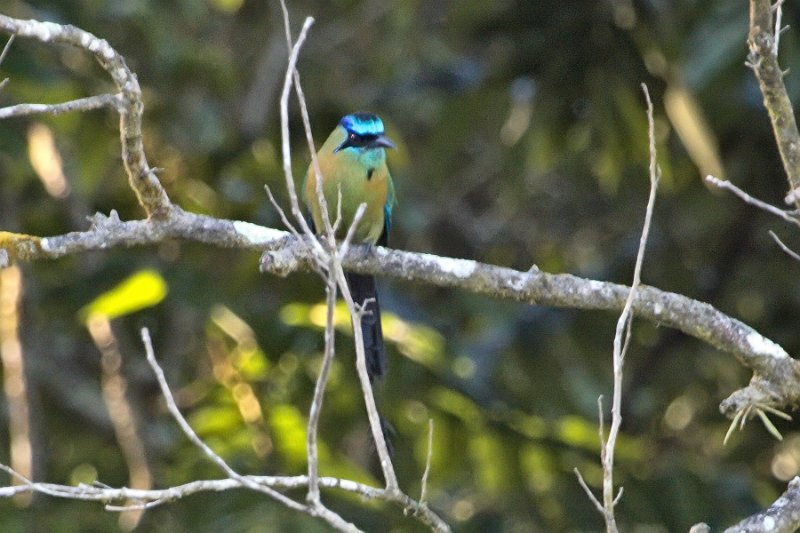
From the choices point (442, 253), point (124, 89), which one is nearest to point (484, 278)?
point (124, 89)

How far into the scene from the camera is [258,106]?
21.3 ft

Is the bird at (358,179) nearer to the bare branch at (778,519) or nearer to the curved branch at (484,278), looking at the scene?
the curved branch at (484,278)

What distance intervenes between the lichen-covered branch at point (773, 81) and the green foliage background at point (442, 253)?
1.54m

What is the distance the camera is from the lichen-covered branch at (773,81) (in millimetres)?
2893

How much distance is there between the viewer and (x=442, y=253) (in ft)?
23.3

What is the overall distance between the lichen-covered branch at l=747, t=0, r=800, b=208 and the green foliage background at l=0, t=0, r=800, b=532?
1.54 m

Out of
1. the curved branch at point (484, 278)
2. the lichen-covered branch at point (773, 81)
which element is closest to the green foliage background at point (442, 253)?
the curved branch at point (484, 278)

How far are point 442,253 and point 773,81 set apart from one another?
4.20 metres

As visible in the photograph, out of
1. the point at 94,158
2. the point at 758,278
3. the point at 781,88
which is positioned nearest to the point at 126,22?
the point at 94,158

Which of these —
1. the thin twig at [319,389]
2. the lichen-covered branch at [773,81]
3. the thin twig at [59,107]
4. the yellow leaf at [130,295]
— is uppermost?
the lichen-covered branch at [773,81]

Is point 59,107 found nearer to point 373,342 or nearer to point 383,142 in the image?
point 373,342

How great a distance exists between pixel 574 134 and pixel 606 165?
232 mm

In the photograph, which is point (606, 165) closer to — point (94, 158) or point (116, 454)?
point (94, 158)

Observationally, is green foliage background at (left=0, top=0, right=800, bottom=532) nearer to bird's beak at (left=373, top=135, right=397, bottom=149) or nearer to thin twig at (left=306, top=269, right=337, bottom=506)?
bird's beak at (left=373, top=135, right=397, bottom=149)
